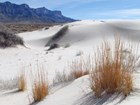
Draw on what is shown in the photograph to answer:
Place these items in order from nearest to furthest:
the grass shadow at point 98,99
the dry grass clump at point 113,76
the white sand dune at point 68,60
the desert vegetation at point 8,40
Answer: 1. the grass shadow at point 98,99
2. the dry grass clump at point 113,76
3. the white sand dune at point 68,60
4. the desert vegetation at point 8,40

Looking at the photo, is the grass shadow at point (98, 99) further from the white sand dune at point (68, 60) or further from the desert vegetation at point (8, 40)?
the desert vegetation at point (8, 40)

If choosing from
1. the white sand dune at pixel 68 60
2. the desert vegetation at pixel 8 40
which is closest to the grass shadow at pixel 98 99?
the white sand dune at pixel 68 60

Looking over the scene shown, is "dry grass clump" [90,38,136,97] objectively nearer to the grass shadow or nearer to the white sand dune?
the grass shadow

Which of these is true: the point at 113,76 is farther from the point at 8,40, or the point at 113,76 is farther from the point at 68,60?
the point at 8,40

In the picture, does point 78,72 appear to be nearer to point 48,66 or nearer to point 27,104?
point 27,104

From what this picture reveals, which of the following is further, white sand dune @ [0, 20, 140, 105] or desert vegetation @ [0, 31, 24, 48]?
desert vegetation @ [0, 31, 24, 48]

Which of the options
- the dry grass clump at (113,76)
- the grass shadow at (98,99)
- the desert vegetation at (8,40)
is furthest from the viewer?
the desert vegetation at (8,40)

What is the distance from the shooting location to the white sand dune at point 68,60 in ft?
21.6

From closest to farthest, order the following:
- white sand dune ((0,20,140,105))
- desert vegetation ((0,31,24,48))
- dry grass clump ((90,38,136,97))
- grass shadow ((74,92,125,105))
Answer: grass shadow ((74,92,125,105)) < dry grass clump ((90,38,136,97)) < white sand dune ((0,20,140,105)) < desert vegetation ((0,31,24,48))

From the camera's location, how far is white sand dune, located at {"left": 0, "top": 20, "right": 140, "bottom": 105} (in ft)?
21.6

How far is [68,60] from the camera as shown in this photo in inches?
548

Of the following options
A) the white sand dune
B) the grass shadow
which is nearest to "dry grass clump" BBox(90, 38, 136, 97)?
the grass shadow

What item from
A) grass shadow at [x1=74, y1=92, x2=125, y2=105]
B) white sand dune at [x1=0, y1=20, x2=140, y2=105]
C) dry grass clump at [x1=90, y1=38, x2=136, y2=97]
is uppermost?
dry grass clump at [x1=90, y1=38, x2=136, y2=97]

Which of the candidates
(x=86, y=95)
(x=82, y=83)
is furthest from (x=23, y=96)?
(x=86, y=95)
